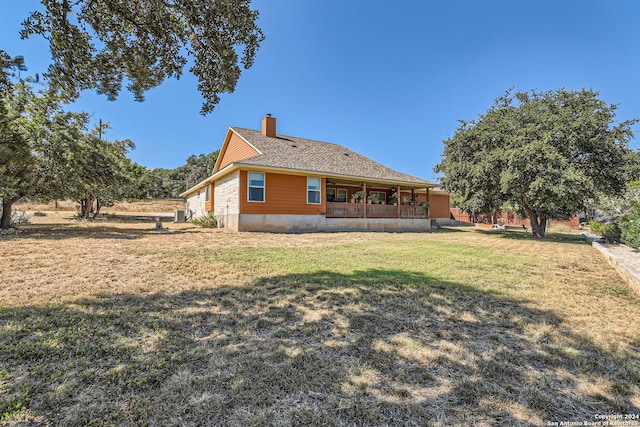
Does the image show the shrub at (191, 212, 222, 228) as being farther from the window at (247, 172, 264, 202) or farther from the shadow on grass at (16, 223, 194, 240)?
the window at (247, 172, 264, 202)

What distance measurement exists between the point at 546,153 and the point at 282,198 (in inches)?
478

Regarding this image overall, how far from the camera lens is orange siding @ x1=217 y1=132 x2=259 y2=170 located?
1631 centimetres

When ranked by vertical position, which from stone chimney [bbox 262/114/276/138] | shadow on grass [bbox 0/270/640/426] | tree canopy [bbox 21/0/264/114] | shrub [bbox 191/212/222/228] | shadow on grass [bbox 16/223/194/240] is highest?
stone chimney [bbox 262/114/276/138]

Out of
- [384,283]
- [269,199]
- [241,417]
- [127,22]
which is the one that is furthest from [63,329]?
[269,199]

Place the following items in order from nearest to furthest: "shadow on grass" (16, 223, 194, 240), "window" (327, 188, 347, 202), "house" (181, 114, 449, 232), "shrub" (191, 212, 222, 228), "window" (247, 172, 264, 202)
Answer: "shadow on grass" (16, 223, 194, 240) < "window" (247, 172, 264, 202) < "house" (181, 114, 449, 232) < "shrub" (191, 212, 222, 228) < "window" (327, 188, 347, 202)

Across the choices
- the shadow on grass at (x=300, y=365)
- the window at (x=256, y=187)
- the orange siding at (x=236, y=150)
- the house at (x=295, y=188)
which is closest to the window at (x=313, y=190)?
the house at (x=295, y=188)

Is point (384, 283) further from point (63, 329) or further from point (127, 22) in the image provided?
point (127, 22)

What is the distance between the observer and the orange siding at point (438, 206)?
27.6 metres

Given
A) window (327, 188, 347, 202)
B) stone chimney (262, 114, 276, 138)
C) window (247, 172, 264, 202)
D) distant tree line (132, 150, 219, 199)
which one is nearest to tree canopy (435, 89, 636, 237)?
window (327, 188, 347, 202)

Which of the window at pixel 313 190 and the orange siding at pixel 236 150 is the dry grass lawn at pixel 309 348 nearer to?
the window at pixel 313 190

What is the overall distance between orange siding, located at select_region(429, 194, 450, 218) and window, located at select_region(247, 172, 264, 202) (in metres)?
19.3

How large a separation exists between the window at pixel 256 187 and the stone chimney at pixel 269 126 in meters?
5.81

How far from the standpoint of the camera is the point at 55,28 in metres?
4.65

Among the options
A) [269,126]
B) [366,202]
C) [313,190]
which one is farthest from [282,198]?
[366,202]
